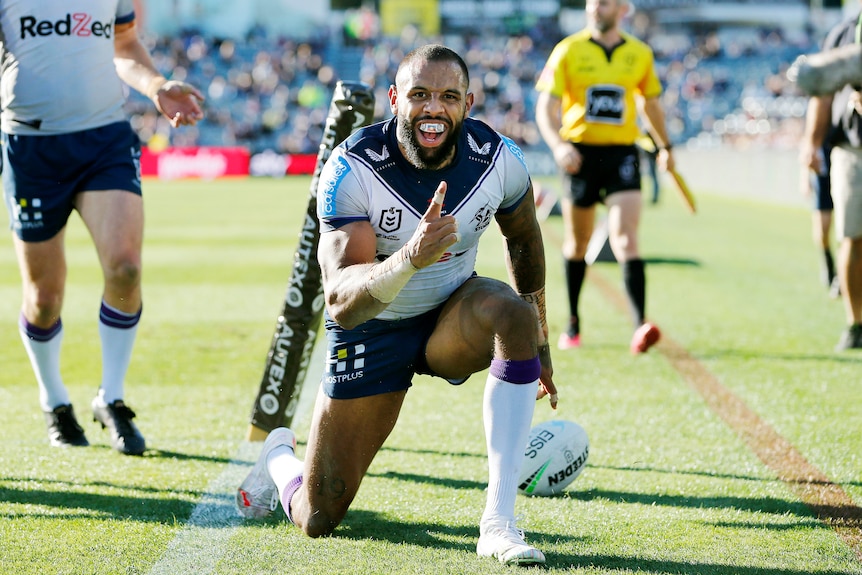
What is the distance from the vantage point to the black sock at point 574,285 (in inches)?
305

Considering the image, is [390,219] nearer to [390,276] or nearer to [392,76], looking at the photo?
[390,276]

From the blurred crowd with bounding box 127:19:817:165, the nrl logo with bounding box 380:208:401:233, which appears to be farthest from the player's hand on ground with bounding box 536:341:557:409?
the blurred crowd with bounding box 127:19:817:165

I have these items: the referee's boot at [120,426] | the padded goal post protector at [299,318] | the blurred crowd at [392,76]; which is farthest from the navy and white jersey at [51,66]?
the blurred crowd at [392,76]

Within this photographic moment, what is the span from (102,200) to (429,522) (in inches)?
84.4

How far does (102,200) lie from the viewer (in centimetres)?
500

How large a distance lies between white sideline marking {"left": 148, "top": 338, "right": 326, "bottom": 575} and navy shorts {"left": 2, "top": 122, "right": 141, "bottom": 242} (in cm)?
133

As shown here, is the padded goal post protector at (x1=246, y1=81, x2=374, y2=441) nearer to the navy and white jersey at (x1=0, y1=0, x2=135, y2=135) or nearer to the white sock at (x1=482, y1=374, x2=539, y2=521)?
the navy and white jersey at (x1=0, y1=0, x2=135, y2=135)

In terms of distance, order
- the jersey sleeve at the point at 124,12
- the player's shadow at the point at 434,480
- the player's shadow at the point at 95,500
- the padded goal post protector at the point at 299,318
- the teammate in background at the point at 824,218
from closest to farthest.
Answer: the player's shadow at the point at 95,500 < the player's shadow at the point at 434,480 < the padded goal post protector at the point at 299,318 < the jersey sleeve at the point at 124,12 < the teammate in background at the point at 824,218

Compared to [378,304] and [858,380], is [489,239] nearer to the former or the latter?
[858,380]

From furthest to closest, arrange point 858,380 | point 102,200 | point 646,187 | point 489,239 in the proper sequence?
point 646,187, point 489,239, point 858,380, point 102,200

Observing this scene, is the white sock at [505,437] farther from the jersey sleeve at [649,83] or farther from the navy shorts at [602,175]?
the jersey sleeve at [649,83]

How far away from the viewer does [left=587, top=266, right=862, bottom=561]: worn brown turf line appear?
400 centimetres

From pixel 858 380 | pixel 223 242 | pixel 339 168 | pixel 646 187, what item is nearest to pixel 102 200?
pixel 339 168

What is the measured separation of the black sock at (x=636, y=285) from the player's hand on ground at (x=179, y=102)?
3339 millimetres
